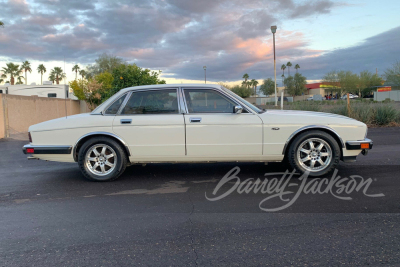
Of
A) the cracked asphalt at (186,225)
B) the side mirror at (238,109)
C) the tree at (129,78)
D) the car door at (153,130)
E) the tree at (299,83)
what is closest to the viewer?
the cracked asphalt at (186,225)

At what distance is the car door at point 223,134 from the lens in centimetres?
540

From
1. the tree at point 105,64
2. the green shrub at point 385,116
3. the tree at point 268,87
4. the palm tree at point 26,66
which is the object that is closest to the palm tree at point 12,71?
the palm tree at point 26,66

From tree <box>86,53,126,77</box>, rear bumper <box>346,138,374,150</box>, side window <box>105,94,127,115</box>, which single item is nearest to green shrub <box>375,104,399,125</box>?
rear bumper <box>346,138,374,150</box>

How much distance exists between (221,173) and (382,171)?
282 cm

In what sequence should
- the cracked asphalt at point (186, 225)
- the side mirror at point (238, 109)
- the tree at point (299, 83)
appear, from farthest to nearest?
1. the tree at point (299, 83)
2. the side mirror at point (238, 109)
3. the cracked asphalt at point (186, 225)

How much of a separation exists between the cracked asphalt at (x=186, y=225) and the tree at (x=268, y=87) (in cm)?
7443

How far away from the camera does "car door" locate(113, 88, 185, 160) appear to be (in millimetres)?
5441

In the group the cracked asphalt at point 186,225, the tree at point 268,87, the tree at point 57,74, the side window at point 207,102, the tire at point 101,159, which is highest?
the tree at point 57,74

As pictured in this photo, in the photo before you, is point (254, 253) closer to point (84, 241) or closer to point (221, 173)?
point (84, 241)

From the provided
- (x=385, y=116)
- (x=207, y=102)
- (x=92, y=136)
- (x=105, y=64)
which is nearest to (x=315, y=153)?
(x=207, y=102)

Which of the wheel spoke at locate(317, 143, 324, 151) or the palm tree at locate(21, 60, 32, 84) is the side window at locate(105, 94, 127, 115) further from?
the palm tree at locate(21, 60, 32, 84)

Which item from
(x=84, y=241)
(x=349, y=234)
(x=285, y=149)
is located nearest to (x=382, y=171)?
(x=285, y=149)

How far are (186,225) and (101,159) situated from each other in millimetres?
2552

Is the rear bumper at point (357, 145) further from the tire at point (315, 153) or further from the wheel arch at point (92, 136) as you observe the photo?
the wheel arch at point (92, 136)
